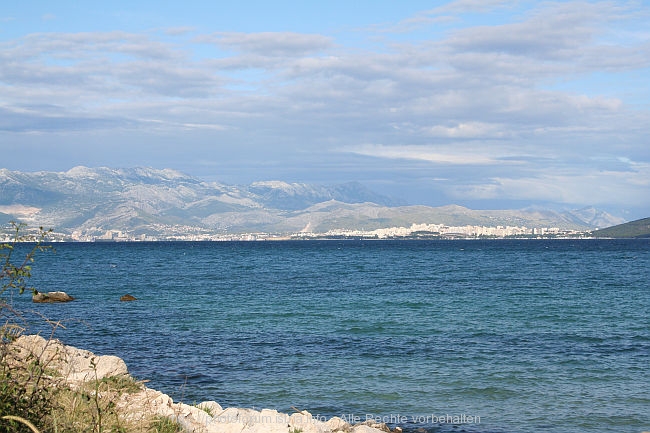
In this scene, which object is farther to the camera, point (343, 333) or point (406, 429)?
point (343, 333)

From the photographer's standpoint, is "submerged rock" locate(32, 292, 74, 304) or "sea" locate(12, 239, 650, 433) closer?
"sea" locate(12, 239, 650, 433)

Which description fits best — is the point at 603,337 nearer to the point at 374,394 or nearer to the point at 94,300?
the point at 374,394

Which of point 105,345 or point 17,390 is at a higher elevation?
point 17,390

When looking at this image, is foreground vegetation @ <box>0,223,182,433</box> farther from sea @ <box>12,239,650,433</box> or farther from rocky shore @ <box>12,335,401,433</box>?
rocky shore @ <box>12,335,401,433</box>

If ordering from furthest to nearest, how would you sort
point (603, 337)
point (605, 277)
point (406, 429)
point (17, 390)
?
1. point (605, 277)
2. point (603, 337)
3. point (406, 429)
4. point (17, 390)

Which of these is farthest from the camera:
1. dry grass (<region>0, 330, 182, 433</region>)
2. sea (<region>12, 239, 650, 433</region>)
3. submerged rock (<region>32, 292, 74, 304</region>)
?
submerged rock (<region>32, 292, 74, 304</region>)

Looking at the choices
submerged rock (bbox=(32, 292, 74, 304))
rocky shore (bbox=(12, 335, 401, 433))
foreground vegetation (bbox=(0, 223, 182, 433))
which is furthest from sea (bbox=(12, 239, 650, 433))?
rocky shore (bbox=(12, 335, 401, 433))

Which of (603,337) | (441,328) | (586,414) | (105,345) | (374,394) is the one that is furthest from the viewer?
(441,328)

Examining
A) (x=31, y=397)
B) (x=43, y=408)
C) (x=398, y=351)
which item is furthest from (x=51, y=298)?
(x=31, y=397)

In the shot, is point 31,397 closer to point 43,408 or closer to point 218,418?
point 43,408

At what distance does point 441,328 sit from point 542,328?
20.6 ft

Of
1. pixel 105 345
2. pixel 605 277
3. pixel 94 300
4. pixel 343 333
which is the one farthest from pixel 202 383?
pixel 605 277

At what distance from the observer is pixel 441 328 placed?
3781 cm

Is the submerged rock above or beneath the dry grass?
beneath
